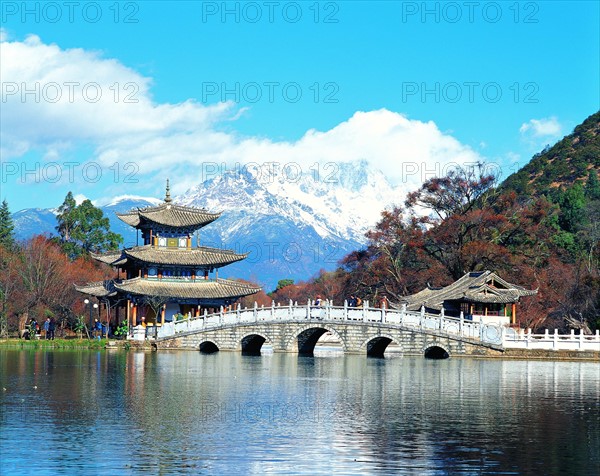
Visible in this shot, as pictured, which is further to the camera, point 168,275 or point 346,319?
point 168,275

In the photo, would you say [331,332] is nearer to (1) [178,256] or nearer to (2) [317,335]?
(2) [317,335]

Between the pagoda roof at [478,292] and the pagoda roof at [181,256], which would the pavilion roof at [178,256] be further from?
the pagoda roof at [478,292]

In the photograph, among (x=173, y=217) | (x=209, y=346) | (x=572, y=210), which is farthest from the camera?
(x=572, y=210)

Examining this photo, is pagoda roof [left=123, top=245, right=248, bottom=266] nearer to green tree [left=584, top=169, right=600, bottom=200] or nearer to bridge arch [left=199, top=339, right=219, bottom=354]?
bridge arch [left=199, top=339, right=219, bottom=354]

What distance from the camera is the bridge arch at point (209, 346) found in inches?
2279

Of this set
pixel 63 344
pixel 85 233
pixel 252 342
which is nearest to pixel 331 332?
pixel 252 342

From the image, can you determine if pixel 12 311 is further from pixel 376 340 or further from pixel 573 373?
pixel 573 373

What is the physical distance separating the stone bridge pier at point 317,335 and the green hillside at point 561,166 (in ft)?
143

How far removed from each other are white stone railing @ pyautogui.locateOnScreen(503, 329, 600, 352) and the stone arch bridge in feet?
2.46

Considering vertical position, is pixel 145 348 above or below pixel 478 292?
below

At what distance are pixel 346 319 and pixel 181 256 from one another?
17235 mm

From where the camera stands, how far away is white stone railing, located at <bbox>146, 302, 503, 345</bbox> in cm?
5288

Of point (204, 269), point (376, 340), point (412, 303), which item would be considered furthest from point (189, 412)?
point (204, 269)

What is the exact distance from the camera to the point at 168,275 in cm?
6788
